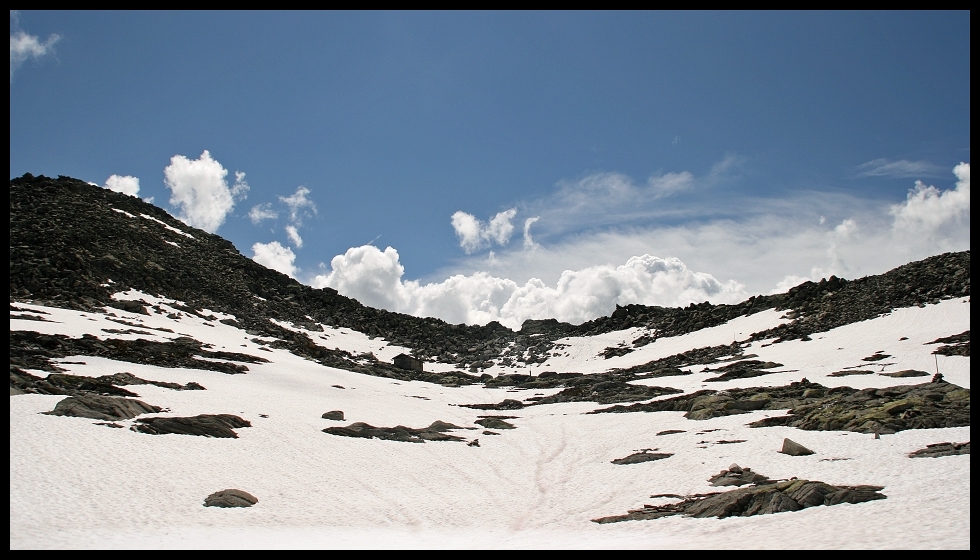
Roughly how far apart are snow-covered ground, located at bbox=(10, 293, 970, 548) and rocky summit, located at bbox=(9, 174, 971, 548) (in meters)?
0.15

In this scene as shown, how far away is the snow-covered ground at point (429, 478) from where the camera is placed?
1358 centimetres

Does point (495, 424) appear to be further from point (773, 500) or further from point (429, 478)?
point (773, 500)

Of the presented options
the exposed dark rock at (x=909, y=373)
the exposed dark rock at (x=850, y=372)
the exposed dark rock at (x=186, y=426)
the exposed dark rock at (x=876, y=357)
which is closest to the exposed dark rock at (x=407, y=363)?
the exposed dark rock at (x=186, y=426)

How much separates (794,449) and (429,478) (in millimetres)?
16128

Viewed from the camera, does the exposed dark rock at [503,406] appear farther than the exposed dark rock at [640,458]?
Yes

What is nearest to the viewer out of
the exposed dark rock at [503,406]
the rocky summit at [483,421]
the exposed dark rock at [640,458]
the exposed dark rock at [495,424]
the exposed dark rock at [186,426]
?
the rocky summit at [483,421]

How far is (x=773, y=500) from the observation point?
1489 centimetres

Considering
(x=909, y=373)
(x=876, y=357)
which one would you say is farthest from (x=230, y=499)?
(x=876, y=357)

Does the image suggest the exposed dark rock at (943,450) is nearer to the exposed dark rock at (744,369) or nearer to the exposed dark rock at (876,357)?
the exposed dark rock at (744,369)

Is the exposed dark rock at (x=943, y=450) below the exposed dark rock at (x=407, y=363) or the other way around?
below

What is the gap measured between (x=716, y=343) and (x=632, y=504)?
69.2 m

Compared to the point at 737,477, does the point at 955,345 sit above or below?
above

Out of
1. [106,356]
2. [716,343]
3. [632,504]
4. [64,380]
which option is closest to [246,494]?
[632,504]

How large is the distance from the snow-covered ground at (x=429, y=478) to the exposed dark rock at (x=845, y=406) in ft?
4.16
